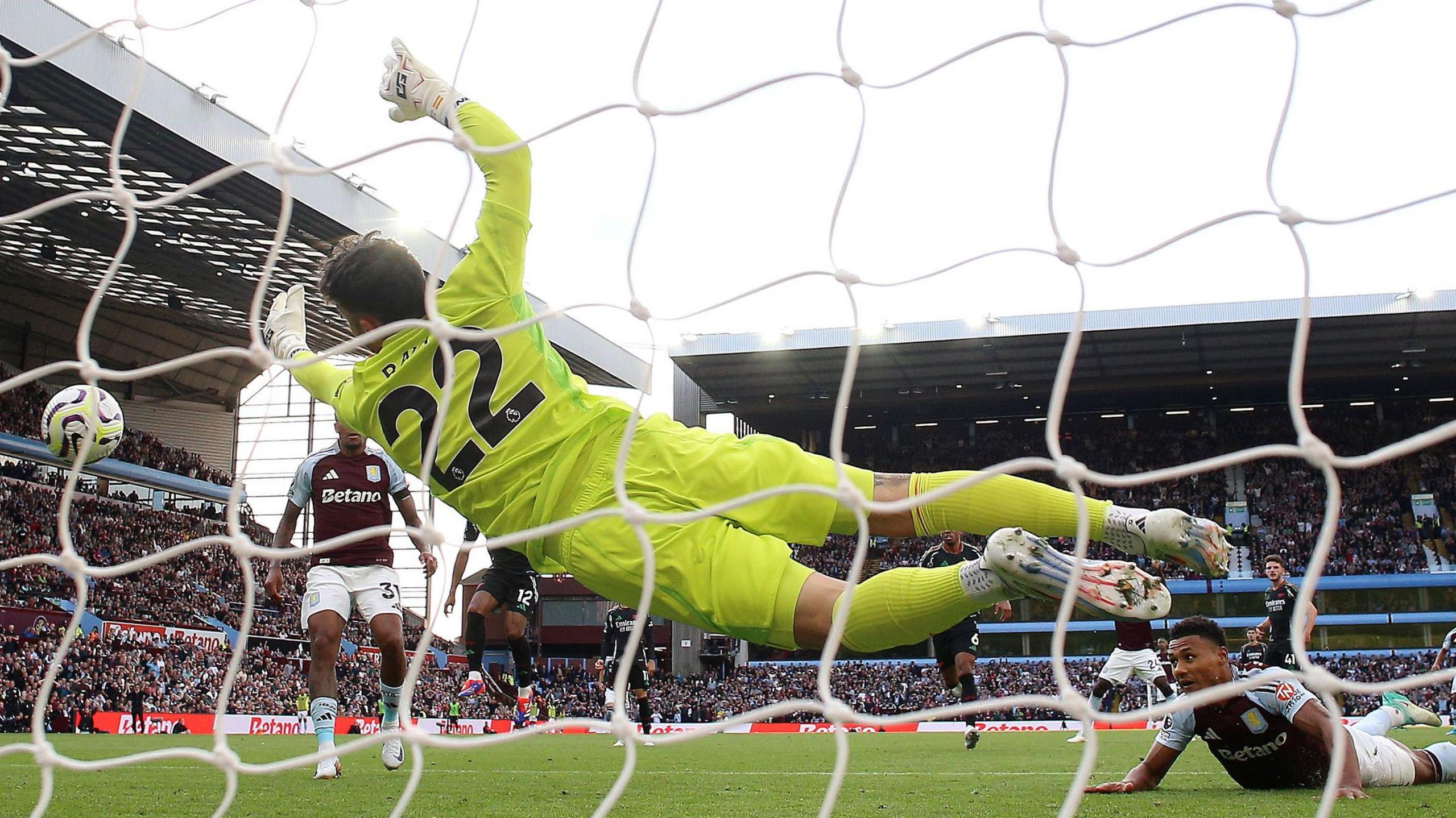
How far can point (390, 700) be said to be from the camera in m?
5.74

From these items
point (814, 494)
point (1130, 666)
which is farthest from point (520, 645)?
point (814, 494)

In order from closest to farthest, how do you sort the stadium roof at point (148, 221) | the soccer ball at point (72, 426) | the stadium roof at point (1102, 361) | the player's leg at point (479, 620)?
the soccer ball at point (72, 426) → the player's leg at point (479, 620) → the stadium roof at point (148, 221) → the stadium roof at point (1102, 361)

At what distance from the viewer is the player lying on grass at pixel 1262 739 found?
13.9 ft

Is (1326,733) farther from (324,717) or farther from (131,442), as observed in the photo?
(131,442)

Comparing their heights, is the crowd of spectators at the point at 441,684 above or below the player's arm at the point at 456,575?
below

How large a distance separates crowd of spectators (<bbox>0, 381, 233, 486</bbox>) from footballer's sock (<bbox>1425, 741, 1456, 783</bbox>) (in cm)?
2369

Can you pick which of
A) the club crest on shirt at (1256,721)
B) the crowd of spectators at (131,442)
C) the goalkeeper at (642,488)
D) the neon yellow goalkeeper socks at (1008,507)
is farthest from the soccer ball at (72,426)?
the crowd of spectators at (131,442)

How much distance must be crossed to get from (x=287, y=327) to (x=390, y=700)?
2.72 meters

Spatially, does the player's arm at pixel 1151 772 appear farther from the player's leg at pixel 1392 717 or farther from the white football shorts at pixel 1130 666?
the white football shorts at pixel 1130 666

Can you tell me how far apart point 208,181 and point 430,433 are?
846 mm

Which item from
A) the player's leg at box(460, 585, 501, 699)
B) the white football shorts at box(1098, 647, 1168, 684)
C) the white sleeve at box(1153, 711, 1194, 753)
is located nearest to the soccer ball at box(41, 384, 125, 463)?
the player's leg at box(460, 585, 501, 699)

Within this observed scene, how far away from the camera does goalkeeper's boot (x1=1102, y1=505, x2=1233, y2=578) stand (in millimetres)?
2635

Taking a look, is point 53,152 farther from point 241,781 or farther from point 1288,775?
point 1288,775

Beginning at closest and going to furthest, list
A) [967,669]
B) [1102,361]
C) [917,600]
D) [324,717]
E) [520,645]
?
[917,600] → [324,717] → [520,645] → [967,669] → [1102,361]
